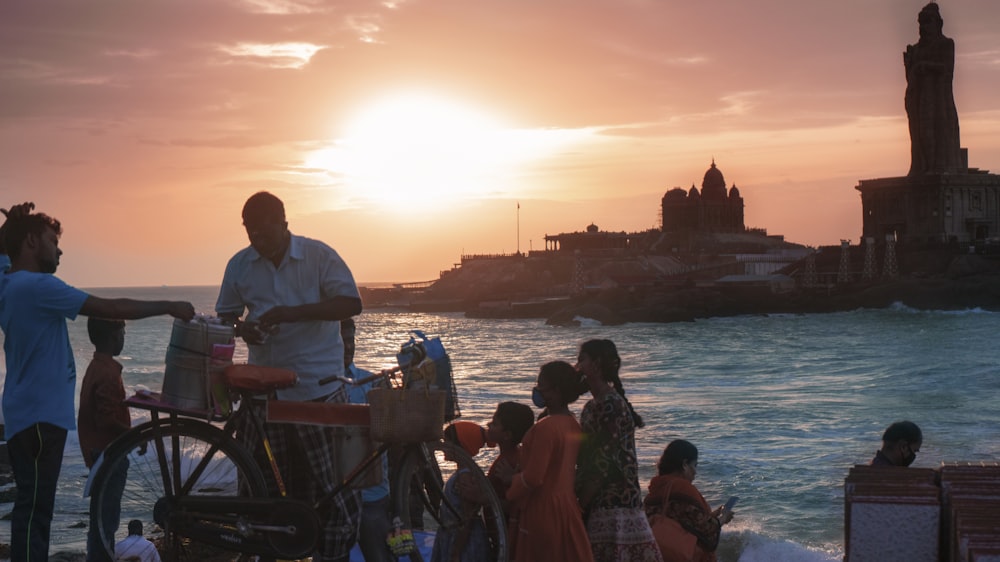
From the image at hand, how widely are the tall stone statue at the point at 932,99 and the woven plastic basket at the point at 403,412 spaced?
86.9 metres

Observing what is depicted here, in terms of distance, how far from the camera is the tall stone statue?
84.8 m

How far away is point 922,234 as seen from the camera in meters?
87.9

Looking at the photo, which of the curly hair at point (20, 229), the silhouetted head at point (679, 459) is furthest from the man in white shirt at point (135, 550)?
the silhouetted head at point (679, 459)

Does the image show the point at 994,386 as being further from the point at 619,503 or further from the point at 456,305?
the point at 456,305

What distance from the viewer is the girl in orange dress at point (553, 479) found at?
521 centimetres

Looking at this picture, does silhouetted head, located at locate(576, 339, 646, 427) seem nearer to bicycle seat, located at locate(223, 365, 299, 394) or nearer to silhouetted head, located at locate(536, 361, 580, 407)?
silhouetted head, located at locate(536, 361, 580, 407)

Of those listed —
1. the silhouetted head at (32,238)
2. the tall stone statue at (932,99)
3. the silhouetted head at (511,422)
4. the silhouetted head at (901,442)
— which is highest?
the tall stone statue at (932,99)

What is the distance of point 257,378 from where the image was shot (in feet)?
15.8

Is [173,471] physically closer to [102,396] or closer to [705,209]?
[102,396]

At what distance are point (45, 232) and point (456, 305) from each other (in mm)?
115327

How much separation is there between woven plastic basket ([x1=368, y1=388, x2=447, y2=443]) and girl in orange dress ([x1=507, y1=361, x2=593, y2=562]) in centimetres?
58

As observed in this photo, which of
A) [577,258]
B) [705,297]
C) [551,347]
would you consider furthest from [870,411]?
[577,258]

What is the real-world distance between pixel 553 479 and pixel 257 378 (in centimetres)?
145

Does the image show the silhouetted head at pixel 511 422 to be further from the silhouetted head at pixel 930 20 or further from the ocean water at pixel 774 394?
the silhouetted head at pixel 930 20
